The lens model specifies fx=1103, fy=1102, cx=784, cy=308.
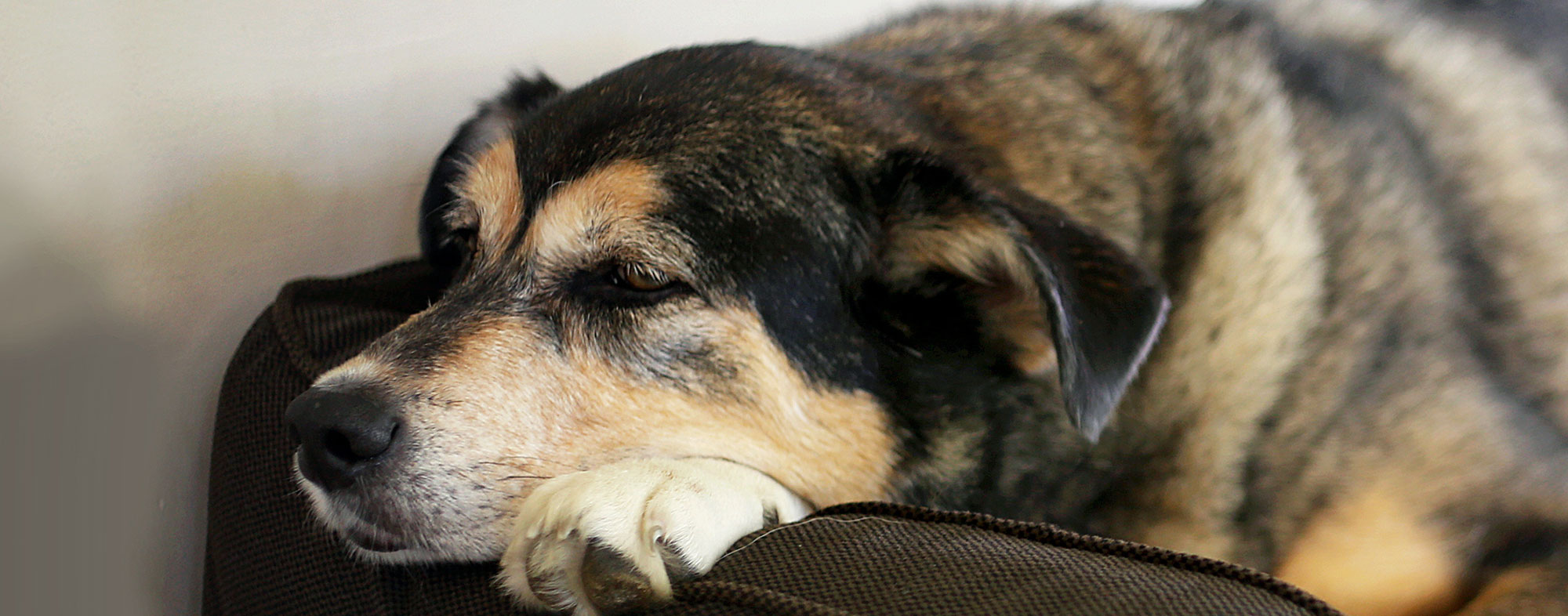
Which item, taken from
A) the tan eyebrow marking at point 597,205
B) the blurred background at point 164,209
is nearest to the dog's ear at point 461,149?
the blurred background at point 164,209

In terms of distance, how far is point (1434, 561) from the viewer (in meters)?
1.79

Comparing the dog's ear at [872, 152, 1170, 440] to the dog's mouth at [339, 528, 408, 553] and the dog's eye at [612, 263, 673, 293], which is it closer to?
the dog's eye at [612, 263, 673, 293]

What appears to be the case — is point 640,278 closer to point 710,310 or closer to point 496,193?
point 710,310

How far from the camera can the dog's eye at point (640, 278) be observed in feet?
5.65

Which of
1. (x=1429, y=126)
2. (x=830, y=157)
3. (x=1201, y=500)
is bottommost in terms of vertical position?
(x=1201, y=500)

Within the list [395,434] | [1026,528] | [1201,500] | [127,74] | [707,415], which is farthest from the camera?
[127,74]

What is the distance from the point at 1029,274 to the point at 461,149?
1.22 metres

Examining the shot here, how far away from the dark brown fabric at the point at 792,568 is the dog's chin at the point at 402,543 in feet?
0.06

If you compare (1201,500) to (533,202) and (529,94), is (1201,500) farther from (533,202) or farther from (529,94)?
(529,94)

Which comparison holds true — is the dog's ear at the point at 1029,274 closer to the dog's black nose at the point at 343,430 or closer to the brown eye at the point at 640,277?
the brown eye at the point at 640,277

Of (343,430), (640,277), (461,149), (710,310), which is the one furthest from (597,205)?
(461,149)

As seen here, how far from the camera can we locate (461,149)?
7.30 ft

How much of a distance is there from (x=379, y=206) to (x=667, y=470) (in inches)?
52.1

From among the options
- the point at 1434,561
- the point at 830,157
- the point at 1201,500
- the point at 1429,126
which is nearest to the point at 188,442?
the point at 830,157
